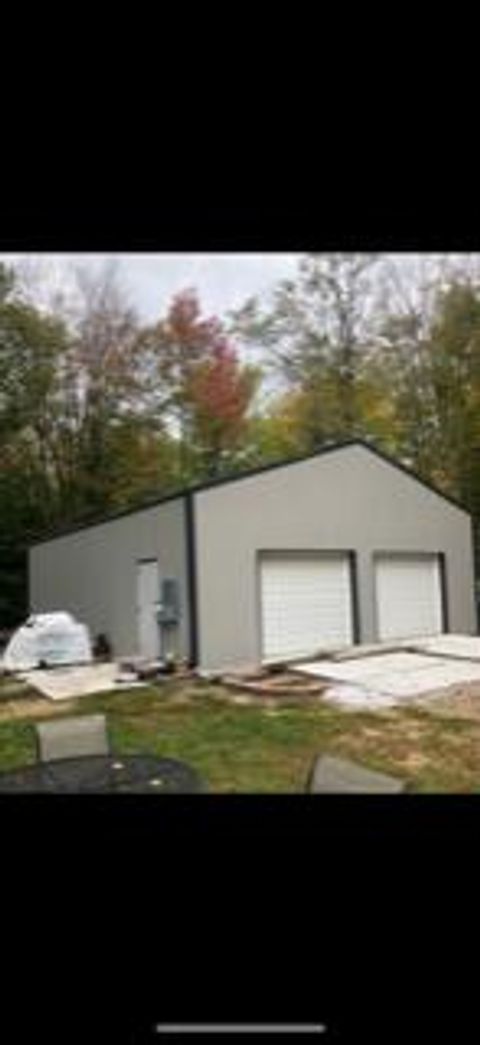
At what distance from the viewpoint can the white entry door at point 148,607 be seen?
12.2 m

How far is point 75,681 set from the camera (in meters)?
10.9

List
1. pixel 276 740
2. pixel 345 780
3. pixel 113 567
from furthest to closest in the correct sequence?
pixel 113 567
pixel 276 740
pixel 345 780

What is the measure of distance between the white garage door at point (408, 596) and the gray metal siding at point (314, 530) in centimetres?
22

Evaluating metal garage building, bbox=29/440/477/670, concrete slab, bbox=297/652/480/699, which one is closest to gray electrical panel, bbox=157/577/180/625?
metal garage building, bbox=29/440/477/670

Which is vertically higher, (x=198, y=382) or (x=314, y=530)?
(x=198, y=382)

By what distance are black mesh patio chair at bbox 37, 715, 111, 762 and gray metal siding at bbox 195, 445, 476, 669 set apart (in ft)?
22.0

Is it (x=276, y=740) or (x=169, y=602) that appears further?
(x=169, y=602)

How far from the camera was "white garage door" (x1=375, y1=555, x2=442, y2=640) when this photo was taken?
1313cm

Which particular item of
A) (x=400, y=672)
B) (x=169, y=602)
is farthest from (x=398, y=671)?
(x=169, y=602)

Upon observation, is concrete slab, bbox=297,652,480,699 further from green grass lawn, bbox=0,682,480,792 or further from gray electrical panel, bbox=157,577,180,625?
gray electrical panel, bbox=157,577,180,625

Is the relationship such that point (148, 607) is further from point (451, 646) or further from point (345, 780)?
point (345, 780)

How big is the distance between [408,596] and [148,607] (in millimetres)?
4098
